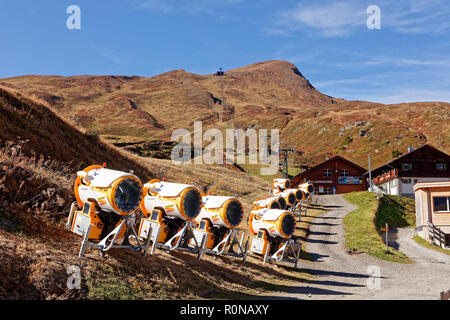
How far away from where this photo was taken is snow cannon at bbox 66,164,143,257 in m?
12.5

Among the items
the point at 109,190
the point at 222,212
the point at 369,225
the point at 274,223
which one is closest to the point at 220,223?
the point at 222,212

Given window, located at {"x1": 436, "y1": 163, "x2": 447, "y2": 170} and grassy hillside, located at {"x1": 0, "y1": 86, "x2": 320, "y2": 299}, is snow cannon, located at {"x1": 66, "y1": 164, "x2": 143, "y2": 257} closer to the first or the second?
grassy hillside, located at {"x1": 0, "y1": 86, "x2": 320, "y2": 299}

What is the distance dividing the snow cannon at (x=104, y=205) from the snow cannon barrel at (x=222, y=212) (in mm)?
7152

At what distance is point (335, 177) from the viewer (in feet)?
268

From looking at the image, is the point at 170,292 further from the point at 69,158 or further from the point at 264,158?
the point at 264,158

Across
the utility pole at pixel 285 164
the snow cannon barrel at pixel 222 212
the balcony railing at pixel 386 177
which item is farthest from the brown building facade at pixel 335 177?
the snow cannon barrel at pixel 222 212

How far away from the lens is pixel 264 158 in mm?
113688

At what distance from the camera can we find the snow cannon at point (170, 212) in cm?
1578

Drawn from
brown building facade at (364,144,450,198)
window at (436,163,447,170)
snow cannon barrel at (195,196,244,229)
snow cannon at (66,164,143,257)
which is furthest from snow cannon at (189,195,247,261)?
window at (436,163,447,170)

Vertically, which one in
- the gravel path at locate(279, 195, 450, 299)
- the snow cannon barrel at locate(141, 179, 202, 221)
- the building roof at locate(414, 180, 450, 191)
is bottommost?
the gravel path at locate(279, 195, 450, 299)

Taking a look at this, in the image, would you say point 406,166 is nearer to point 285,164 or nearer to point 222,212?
point 285,164

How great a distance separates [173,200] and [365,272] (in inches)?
606

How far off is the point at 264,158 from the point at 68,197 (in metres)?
98.7

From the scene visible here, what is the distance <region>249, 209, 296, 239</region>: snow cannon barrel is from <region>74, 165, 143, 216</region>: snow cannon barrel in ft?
37.7
